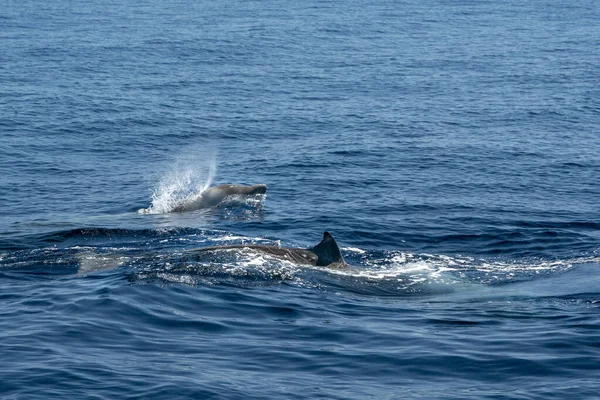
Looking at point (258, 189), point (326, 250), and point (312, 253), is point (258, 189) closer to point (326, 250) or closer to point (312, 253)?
point (312, 253)

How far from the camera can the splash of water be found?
31312mm

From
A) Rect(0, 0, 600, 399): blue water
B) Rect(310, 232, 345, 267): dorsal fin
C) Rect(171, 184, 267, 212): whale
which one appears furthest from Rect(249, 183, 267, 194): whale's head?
Rect(310, 232, 345, 267): dorsal fin

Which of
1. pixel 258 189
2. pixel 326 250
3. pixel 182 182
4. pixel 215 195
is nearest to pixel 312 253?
pixel 326 250

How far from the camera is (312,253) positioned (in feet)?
73.6

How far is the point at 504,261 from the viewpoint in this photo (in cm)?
2464

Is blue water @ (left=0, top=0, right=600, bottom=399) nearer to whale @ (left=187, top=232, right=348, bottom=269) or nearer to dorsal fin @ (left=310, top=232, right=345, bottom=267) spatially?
whale @ (left=187, top=232, right=348, bottom=269)

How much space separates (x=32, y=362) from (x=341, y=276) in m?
7.94

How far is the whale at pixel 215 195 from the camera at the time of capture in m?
31.0

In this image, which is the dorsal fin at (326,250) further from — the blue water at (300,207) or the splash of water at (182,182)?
the splash of water at (182,182)

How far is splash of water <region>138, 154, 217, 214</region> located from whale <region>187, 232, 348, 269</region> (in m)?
8.24

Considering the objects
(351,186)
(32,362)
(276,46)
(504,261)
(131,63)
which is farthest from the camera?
(276,46)

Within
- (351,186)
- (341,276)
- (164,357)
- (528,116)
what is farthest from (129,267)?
(528,116)

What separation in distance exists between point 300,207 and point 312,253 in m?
8.31

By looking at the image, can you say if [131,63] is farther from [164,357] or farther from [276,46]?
[164,357]
